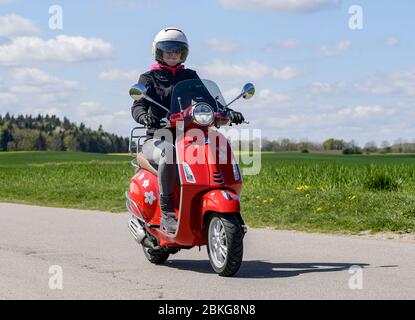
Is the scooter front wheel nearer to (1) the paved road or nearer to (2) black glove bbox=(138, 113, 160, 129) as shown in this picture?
(1) the paved road

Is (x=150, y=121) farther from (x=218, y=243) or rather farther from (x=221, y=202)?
(x=218, y=243)

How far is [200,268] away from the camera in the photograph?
8.87m

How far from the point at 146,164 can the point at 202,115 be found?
1.23 meters

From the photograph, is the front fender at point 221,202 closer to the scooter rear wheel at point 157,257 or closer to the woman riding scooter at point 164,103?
the woman riding scooter at point 164,103

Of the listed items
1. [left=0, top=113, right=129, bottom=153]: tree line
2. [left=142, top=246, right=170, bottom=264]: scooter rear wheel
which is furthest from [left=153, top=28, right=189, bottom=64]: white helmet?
[left=0, top=113, right=129, bottom=153]: tree line

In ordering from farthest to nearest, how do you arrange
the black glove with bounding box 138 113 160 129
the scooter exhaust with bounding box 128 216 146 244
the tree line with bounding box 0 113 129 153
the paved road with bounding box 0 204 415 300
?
the tree line with bounding box 0 113 129 153 < the scooter exhaust with bounding box 128 216 146 244 < the black glove with bounding box 138 113 160 129 < the paved road with bounding box 0 204 415 300

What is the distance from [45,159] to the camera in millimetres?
75625

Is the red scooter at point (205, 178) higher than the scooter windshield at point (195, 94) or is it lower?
lower

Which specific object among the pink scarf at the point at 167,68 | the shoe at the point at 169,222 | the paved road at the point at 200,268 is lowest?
the paved road at the point at 200,268

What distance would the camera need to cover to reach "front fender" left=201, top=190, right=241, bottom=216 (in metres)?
7.83

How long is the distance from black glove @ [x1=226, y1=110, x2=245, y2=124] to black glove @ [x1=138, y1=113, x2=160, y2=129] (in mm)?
712

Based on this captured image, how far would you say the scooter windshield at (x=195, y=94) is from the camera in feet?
27.9

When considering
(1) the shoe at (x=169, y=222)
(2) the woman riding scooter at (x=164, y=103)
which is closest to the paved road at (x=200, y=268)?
(1) the shoe at (x=169, y=222)

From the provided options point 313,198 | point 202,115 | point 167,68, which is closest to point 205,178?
point 202,115
